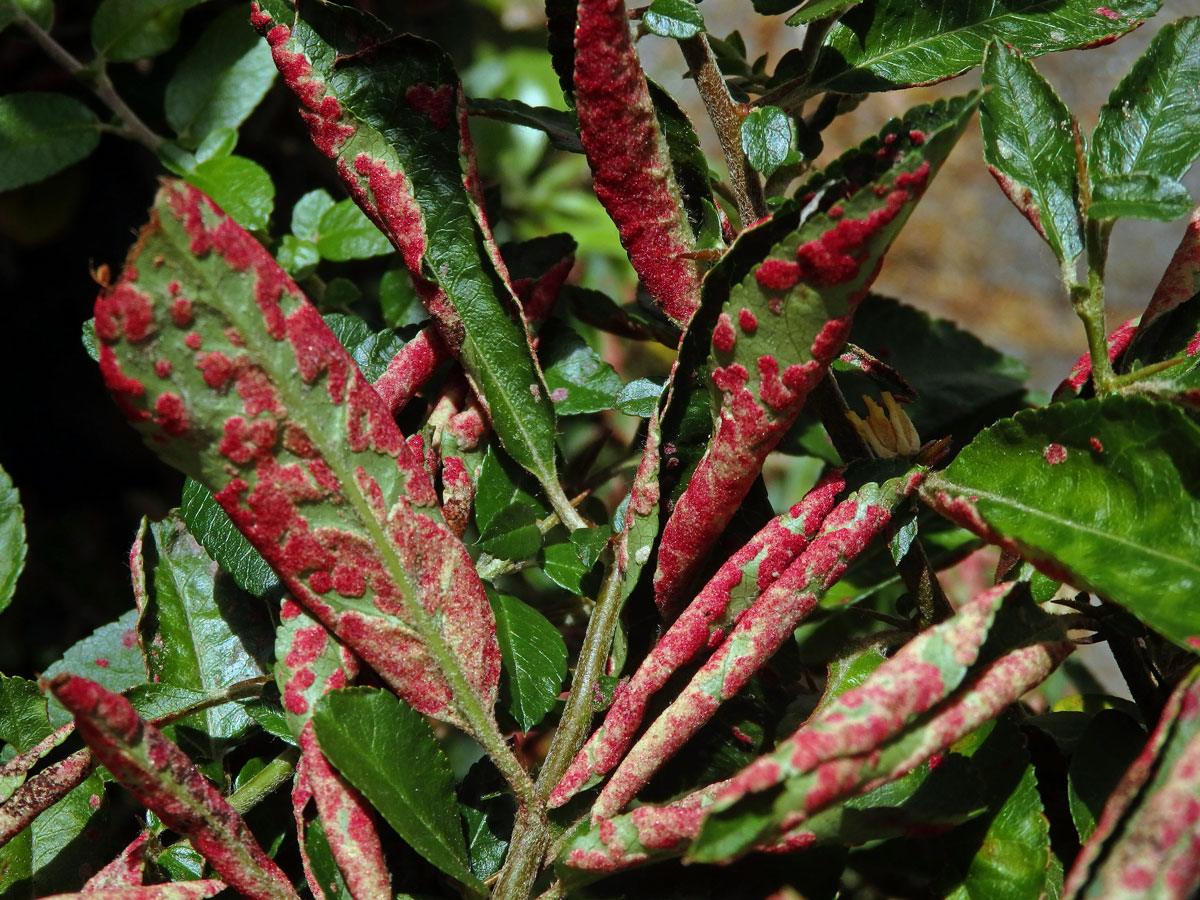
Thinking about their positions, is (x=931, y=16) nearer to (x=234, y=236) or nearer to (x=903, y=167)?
(x=903, y=167)

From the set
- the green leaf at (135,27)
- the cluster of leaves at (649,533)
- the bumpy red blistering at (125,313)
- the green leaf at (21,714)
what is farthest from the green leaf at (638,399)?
the green leaf at (135,27)

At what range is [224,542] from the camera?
2.37 feet

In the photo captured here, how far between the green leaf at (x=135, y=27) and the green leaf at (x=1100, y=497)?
82cm

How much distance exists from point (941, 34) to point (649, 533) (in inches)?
15.1

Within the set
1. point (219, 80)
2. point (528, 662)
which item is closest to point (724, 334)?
point (528, 662)

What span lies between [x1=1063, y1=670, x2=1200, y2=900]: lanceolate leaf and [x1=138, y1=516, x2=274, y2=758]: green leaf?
0.54 m

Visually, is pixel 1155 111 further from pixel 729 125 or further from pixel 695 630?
pixel 695 630

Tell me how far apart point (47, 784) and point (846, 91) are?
65 cm

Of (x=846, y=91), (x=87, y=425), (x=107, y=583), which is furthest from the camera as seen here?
(x=87, y=425)

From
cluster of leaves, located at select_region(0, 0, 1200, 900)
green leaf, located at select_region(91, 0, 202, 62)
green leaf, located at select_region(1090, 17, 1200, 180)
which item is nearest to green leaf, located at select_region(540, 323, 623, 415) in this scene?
cluster of leaves, located at select_region(0, 0, 1200, 900)

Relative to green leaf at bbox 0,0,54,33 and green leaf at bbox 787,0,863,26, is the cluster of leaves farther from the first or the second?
green leaf at bbox 0,0,54,33

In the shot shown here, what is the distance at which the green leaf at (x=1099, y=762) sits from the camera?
630 millimetres

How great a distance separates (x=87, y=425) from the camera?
144 centimetres

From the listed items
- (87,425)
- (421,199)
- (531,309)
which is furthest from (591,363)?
(87,425)
